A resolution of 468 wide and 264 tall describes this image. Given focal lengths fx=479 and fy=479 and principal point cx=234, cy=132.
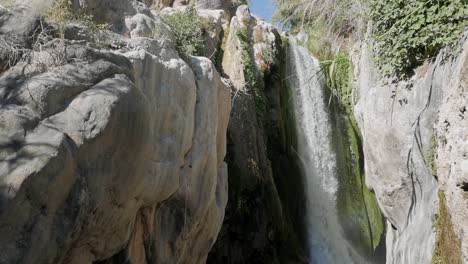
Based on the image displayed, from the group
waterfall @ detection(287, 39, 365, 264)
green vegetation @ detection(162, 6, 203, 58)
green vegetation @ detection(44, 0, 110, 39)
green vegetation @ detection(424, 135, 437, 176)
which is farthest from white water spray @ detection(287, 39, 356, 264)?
green vegetation @ detection(44, 0, 110, 39)

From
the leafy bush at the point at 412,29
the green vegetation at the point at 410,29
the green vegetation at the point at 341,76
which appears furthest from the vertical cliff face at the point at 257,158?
the leafy bush at the point at 412,29

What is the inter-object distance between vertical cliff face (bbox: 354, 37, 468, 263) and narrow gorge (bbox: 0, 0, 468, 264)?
0.10 ft

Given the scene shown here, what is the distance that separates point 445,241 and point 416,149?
66.9 inches

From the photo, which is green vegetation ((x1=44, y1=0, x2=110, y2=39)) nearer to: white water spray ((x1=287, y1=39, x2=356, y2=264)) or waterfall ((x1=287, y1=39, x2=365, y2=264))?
white water spray ((x1=287, y1=39, x2=356, y2=264))

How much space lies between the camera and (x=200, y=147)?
25.4 ft

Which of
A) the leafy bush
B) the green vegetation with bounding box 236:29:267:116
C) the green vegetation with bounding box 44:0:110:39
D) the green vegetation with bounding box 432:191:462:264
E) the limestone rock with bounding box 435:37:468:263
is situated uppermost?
the green vegetation with bounding box 236:29:267:116

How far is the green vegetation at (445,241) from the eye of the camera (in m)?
5.55

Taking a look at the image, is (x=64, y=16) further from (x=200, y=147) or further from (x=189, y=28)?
(x=189, y=28)

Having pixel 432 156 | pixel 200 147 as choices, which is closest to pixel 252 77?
pixel 200 147

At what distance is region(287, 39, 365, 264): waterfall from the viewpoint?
12.9 meters

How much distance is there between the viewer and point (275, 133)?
46.5ft

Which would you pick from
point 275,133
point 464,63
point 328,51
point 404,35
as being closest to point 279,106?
point 275,133

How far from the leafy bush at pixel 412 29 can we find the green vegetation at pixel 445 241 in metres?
2.22

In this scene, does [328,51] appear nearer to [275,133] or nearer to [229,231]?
[275,133]
